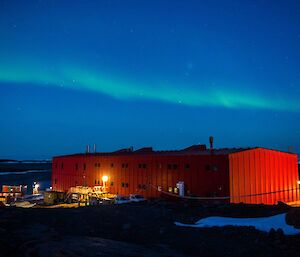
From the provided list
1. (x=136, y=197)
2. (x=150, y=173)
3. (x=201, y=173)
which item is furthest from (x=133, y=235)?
(x=150, y=173)

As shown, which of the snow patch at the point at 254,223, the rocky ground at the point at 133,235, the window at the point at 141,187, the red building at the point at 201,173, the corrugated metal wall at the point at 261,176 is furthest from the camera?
the window at the point at 141,187

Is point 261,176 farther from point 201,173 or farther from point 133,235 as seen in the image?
point 133,235

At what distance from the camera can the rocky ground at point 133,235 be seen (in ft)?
35.2

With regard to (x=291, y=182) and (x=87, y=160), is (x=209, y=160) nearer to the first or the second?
(x=291, y=182)

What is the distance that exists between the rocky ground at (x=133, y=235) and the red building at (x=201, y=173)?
7.39 metres

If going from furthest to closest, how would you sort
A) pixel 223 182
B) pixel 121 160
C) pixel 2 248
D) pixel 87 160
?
pixel 87 160 → pixel 121 160 → pixel 223 182 → pixel 2 248

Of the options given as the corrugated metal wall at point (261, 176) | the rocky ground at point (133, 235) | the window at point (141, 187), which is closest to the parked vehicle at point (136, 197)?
the window at point (141, 187)

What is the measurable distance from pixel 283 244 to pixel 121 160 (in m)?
24.2

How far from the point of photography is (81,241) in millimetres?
12039

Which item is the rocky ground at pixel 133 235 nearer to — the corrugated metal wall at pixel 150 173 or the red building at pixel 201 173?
the corrugated metal wall at pixel 150 173

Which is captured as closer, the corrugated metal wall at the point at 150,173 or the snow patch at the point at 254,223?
the snow patch at the point at 254,223

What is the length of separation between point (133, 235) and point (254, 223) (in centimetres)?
557

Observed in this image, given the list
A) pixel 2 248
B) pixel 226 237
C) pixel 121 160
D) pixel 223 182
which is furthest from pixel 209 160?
pixel 2 248

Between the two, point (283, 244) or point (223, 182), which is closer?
point (283, 244)
